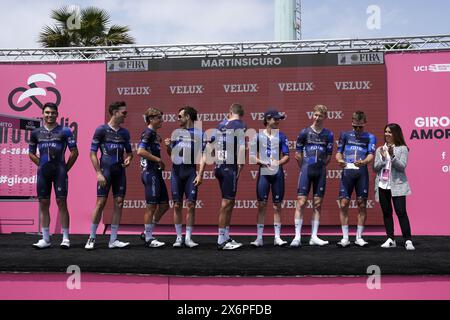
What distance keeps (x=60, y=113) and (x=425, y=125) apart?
619 centimetres

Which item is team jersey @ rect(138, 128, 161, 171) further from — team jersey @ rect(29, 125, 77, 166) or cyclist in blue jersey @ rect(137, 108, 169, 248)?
team jersey @ rect(29, 125, 77, 166)

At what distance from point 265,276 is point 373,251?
1.78m

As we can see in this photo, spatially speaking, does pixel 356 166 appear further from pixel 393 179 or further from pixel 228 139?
pixel 228 139

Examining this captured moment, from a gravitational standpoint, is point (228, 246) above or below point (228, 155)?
below

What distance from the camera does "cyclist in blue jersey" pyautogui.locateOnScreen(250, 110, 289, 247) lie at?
5.06 meters

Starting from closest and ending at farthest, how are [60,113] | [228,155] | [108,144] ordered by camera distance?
1. [228,155]
2. [108,144]
3. [60,113]

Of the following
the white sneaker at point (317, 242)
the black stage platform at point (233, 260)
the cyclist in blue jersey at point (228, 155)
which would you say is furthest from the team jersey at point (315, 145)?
the black stage platform at point (233, 260)

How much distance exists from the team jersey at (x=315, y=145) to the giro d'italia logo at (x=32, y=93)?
4.60 meters

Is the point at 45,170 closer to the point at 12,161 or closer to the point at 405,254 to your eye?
the point at 12,161

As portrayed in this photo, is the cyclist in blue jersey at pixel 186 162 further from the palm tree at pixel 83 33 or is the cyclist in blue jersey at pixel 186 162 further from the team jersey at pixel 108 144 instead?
the palm tree at pixel 83 33

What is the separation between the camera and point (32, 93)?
749 cm

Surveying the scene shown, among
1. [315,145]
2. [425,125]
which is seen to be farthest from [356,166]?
[425,125]

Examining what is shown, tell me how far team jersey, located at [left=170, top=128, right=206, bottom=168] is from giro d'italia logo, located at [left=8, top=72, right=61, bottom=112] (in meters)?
3.53

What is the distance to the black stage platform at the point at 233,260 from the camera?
347 centimetres
